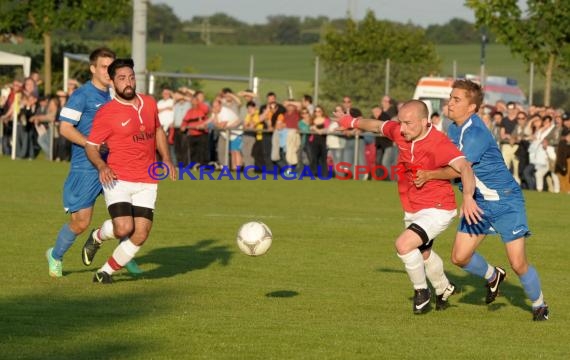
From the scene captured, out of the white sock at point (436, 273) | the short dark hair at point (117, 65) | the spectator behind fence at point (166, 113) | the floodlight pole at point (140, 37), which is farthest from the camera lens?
the spectator behind fence at point (166, 113)

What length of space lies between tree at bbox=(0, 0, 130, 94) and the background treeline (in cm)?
6839

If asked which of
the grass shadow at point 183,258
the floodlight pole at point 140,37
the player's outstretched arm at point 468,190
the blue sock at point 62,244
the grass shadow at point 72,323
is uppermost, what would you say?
the floodlight pole at point 140,37

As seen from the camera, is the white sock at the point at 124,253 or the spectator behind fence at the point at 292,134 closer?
the white sock at the point at 124,253

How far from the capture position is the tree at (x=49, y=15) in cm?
3738

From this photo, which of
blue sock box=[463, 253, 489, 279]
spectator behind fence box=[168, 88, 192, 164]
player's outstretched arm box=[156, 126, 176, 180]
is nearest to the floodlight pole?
spectator behind fence box=[168, 88, 192, 164]

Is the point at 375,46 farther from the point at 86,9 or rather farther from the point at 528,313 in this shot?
the point at 528,313

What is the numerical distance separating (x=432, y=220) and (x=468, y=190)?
63cm

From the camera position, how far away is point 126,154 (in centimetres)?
1111

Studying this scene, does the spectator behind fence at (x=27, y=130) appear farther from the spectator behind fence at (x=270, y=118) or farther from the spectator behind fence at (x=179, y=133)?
the spectator behind fence at (x=270, y=118)

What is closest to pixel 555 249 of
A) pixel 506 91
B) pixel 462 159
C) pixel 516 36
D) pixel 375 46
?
pixel 462 159

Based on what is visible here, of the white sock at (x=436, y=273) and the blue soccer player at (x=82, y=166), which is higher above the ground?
the blue soccer player at (x=82, y=166)

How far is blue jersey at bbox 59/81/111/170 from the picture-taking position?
11.6 meters

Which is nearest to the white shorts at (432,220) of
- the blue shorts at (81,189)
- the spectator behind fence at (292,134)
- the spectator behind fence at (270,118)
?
the blue shorts at (81,189)

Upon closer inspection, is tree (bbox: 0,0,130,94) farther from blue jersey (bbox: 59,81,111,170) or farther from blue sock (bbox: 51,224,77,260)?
blue sock (bbox: 51,224,77,260)
